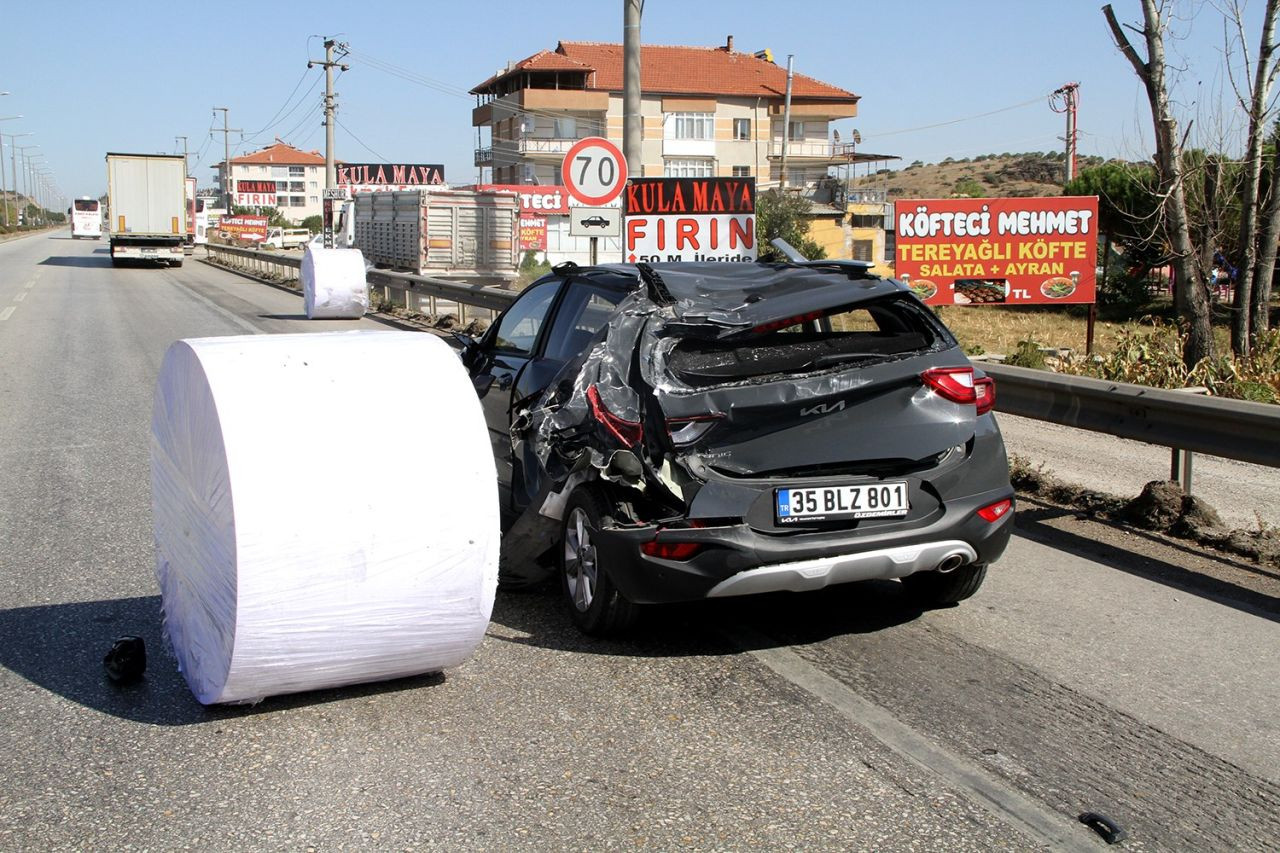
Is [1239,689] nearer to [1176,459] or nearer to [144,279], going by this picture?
[1176,459]

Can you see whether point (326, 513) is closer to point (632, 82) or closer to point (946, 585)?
point (946, 585)

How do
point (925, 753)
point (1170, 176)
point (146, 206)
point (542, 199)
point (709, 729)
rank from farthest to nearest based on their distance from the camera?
point (542, 199) < point (146, 206) < point (1170, 176) < point (709, 729) < point (925, 753)

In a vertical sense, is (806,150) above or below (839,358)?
above

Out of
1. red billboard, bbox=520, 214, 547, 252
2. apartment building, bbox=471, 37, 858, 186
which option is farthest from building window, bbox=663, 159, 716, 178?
red billboard, bbox=520, 214, 547, 252

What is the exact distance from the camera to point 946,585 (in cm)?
558

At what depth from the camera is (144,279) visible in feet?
122

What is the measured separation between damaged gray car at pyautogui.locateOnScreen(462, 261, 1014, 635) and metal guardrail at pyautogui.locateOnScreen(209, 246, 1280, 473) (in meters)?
1.71

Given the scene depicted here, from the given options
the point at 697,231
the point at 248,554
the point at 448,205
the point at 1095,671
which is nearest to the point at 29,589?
the point at 248,554

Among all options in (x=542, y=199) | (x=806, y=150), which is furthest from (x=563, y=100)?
(x=806, y=150)

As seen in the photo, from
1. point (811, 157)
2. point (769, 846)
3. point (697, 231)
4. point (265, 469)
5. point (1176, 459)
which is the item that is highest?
point (811, 157)

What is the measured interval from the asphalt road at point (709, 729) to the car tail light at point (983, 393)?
3.15 feet

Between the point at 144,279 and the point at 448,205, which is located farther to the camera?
the point at 144,279

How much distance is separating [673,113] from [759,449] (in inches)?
3403

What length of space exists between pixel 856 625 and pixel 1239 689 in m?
1.53
